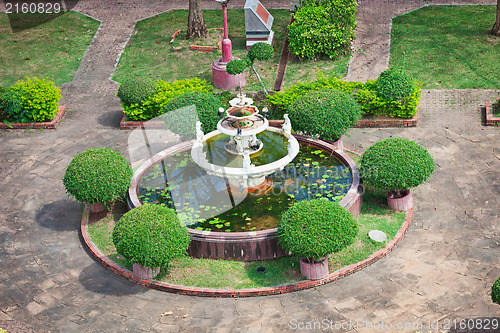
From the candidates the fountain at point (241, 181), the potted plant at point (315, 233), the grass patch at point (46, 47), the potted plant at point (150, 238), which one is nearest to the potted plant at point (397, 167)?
the fountain at point (241, 181)

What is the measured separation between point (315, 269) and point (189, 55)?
1382cm

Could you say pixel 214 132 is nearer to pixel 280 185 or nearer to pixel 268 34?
pixel 280 185

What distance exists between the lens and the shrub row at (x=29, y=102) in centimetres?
2134

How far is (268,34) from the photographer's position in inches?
1019

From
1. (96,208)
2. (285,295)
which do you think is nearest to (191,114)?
(96,208)

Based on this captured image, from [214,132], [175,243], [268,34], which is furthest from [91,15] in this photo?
[175,243]

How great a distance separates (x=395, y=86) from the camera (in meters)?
20.1

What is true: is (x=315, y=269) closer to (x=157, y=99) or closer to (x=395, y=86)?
(x=395, y=86)

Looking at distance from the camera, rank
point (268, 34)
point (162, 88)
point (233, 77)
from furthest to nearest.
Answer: point (268, 34), point (233, 77), point (162, 88)

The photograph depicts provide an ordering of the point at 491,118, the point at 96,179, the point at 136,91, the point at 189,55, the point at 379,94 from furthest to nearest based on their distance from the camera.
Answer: the point at 189,55 < the point at 136,91 < the point at 379,94 < the point at 491,118 < the point at 96,179

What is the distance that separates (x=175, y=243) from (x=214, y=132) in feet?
16.0

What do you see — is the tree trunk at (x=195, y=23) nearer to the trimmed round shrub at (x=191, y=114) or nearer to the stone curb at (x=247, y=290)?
the trimmed round shrub at (x=191, y=114)

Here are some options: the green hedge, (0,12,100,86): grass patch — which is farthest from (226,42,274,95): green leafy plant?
(0,12,100,86): grass patch

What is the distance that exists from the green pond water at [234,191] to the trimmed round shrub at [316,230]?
1585 millimetres
